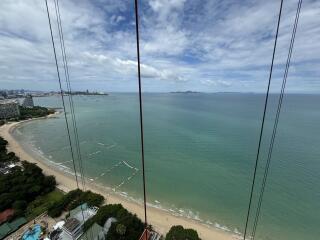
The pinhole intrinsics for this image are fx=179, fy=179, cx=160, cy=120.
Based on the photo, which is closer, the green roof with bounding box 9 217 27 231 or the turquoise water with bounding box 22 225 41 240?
the turquoise water with bounding box 22 225 41 240

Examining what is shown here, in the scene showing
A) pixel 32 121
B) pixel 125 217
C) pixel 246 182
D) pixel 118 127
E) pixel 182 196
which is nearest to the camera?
pixel 125 217

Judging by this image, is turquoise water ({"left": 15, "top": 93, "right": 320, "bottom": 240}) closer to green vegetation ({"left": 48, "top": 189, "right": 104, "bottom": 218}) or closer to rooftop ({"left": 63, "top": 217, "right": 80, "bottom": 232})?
green vegetation ({"left": 48, "top": 189, "right": 104, "bottom": 218})

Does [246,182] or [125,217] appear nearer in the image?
[125,217]

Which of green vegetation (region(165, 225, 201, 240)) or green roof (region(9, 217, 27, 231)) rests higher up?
green vegetation (region(165, 225, 201, 240))

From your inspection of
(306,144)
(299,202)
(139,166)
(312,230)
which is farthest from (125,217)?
(306,144)

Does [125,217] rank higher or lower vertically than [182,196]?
higher

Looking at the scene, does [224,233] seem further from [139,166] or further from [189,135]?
[189,135]

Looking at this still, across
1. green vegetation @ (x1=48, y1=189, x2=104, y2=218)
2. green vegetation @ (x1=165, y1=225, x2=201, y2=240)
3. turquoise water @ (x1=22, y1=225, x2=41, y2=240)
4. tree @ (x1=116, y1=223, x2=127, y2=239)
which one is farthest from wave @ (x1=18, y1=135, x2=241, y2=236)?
turquoise water @ (x1=22, y1=225, x2=41, y2=240)
